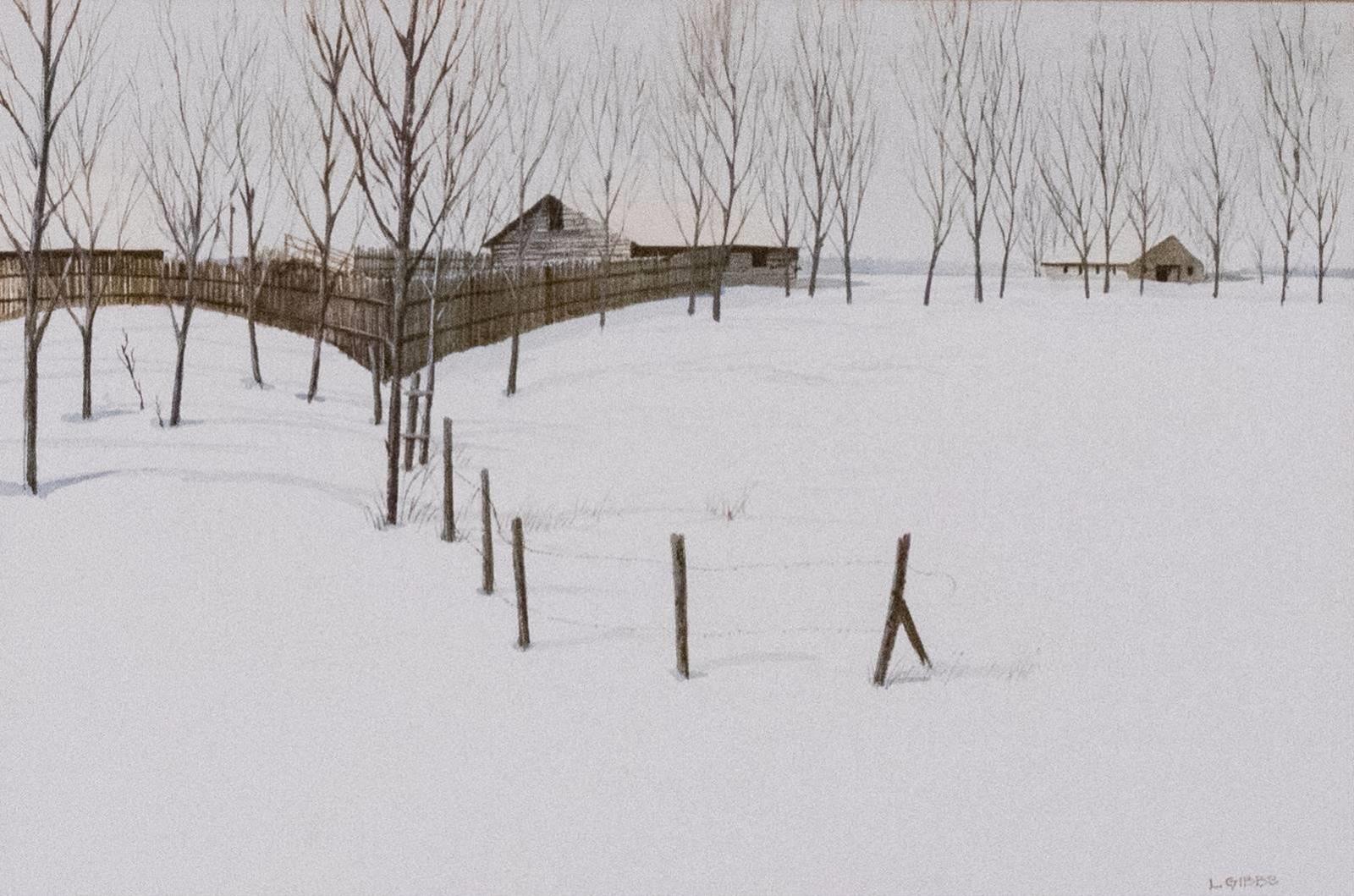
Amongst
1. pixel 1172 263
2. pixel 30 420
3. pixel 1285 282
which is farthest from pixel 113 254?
pixel 1172 263

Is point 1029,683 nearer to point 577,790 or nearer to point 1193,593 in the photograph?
point 1193,593

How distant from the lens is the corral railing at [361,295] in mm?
13711

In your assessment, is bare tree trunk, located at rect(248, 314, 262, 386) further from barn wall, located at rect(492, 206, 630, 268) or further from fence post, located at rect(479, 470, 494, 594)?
barn wall, located at rect(492, 206, 630, 268)

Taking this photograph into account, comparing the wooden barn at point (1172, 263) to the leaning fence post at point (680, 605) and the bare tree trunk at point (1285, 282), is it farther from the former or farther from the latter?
the leaning fence post at point (680, 605)

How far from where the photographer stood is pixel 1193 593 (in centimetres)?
710

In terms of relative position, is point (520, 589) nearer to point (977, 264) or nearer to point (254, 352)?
point (254, 352)

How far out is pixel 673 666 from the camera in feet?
19.0

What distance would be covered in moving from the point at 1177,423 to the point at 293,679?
9603mm

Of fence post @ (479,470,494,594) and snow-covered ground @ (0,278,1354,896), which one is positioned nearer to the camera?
snow-covered ground @ (0,278,1354,896)
